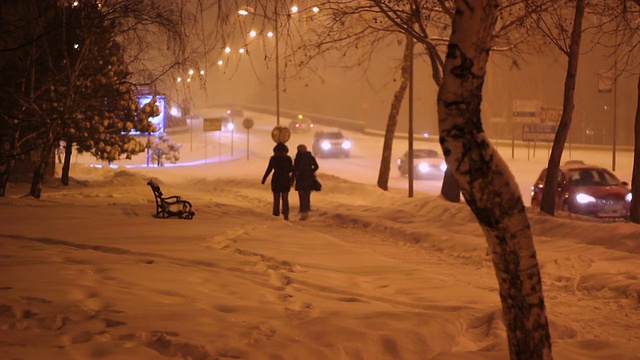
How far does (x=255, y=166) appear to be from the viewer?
43375mm

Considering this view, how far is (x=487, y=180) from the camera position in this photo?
17.1 ft

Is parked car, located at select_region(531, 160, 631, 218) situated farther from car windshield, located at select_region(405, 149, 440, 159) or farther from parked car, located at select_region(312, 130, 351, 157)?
parked car, located at select_region(312, 130, 351, 157)

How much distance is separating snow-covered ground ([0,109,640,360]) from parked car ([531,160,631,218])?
10.2ft

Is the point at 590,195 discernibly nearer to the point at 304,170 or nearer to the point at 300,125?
the point at 304,170

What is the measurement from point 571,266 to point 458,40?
720cm

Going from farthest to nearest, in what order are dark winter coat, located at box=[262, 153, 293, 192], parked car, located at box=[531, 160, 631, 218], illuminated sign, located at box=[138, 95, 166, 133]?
illuminated sign, located at box=[138, 95, 166, 133] < parked car, located at box=[531, 160, 631, 218] < dark winter coat, located at box=[262, 153, 293, 192]

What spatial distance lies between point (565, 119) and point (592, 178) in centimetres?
427

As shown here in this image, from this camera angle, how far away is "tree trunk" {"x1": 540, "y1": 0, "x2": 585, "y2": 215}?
16.4 metres

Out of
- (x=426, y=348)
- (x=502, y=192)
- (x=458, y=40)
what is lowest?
(x=426, y=348)

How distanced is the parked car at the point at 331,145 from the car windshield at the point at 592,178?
30905mm

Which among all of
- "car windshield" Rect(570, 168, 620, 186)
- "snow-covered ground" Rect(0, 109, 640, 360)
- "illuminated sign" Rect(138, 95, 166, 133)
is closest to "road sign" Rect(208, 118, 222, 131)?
"illuminated sign" Rect(138, 95, 166, 133)

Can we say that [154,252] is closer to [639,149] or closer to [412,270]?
[412,270]

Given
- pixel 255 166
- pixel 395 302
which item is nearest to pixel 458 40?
pixel 395 302

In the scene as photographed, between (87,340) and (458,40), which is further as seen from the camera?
(87,340)
